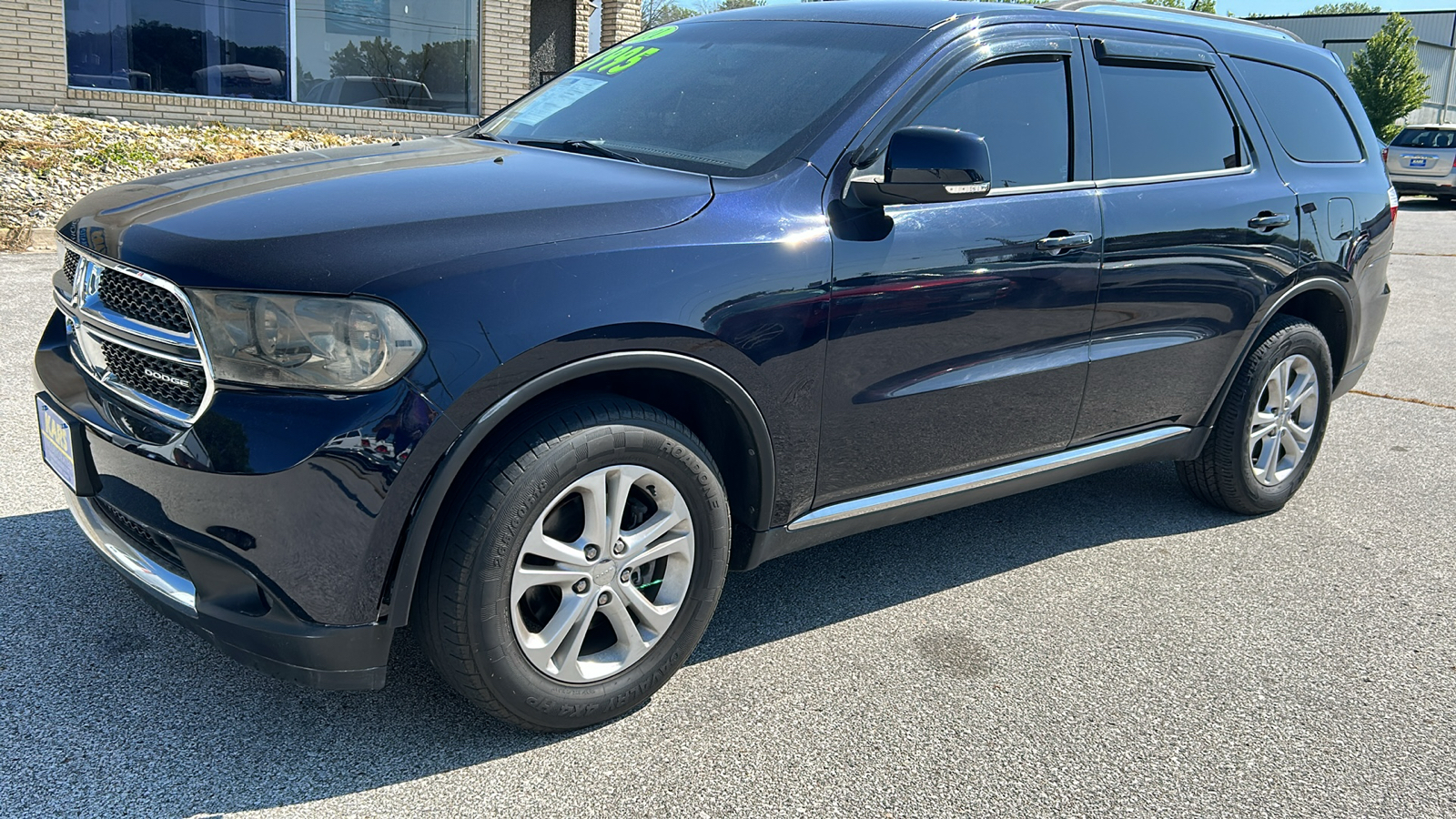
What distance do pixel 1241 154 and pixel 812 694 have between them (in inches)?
106

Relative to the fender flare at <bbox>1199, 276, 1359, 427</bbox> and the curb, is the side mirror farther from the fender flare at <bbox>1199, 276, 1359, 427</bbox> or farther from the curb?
the curb

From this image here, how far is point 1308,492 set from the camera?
514 cm

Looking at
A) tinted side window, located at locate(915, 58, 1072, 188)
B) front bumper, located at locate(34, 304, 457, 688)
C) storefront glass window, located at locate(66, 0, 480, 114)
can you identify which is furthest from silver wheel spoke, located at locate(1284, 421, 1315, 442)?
storefront glass window, located at locate(66, 0, 480, 114)

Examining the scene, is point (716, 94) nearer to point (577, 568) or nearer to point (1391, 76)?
point (577, 568)

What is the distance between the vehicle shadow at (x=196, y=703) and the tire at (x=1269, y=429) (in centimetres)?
126

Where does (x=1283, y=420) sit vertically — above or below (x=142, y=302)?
below

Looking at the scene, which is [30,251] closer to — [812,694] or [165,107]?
[165,107]

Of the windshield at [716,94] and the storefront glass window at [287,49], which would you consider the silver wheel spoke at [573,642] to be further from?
the storefront glass window at [287,49]

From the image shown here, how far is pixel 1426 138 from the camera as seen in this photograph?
23.2m

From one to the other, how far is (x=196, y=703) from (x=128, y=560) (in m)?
0.43

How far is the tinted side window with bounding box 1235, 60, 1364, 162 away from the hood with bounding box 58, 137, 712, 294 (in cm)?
271

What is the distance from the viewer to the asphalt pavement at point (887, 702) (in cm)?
266

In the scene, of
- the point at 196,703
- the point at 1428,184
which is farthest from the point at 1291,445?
the point at 1428,184

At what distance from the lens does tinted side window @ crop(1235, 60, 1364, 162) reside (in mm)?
4539
